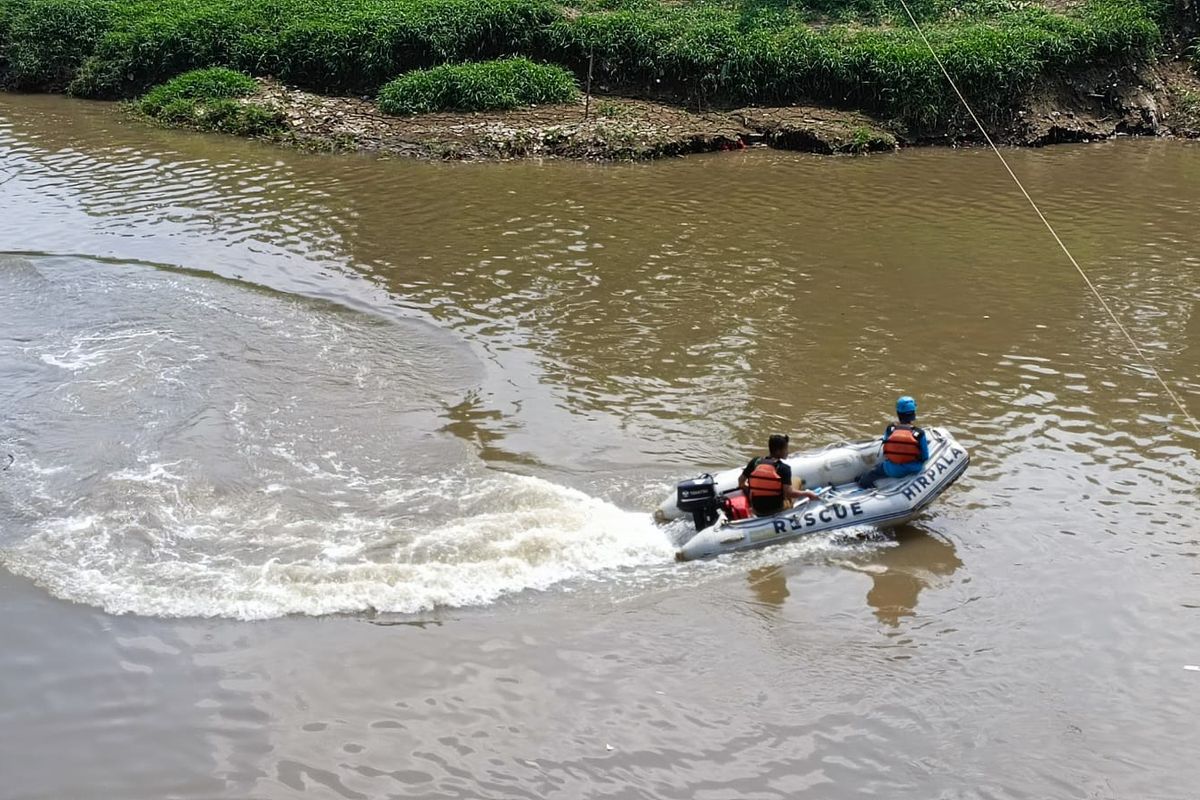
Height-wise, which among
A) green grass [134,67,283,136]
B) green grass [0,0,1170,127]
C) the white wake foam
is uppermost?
green grass [0,0,1170,127]

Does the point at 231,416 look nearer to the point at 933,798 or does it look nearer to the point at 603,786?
the point at 603,786

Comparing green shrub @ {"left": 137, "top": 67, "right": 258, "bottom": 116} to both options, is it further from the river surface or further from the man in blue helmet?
the man in blue helmet

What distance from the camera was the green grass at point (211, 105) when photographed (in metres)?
22.8

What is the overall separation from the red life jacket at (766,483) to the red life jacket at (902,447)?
1.05 metres

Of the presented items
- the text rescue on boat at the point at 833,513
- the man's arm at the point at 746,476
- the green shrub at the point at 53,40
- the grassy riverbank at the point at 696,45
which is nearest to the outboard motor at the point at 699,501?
the man's arm at the point at 746,476

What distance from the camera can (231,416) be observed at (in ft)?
37.0

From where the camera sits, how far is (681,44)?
22.9 meters

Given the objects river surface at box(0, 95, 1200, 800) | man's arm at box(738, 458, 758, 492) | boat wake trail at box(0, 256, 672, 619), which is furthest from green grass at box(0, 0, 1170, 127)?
man's arm at box(738, 458, 758, 492)

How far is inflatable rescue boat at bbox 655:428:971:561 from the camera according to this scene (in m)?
9.16

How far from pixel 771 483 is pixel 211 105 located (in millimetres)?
18518

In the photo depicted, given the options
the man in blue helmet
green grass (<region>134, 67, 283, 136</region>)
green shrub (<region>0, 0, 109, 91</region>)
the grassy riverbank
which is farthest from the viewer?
green shrub (<region>0, 0, 109, 91</region>)

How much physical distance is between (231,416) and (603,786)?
6424 mm

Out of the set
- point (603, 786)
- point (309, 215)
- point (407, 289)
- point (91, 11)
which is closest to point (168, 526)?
point (603, 786)

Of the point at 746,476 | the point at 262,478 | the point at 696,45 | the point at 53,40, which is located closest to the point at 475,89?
the point at 696,45
